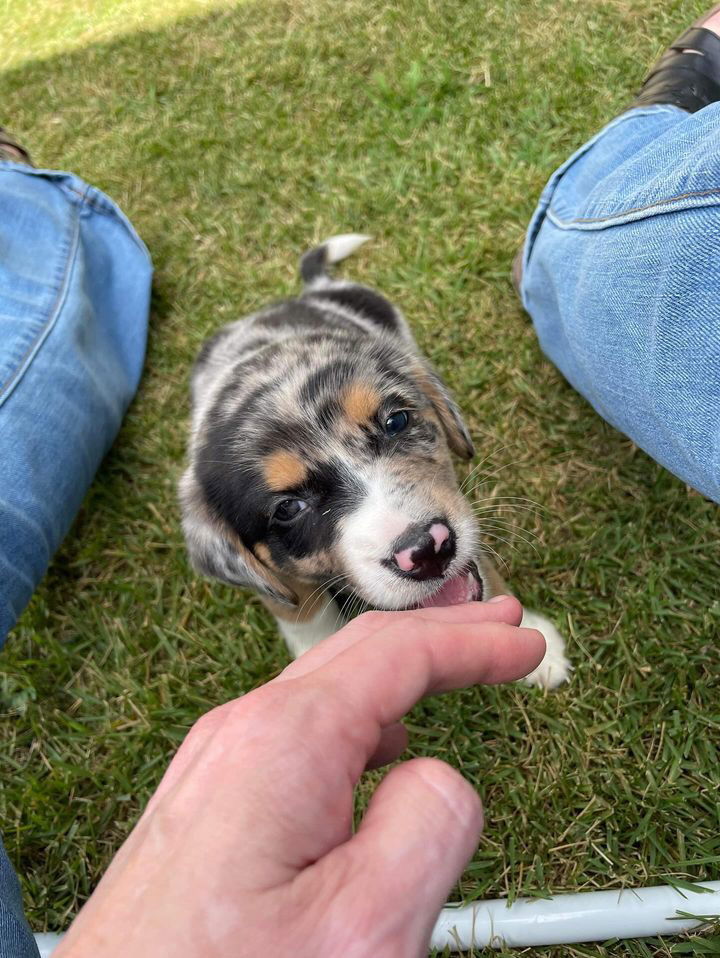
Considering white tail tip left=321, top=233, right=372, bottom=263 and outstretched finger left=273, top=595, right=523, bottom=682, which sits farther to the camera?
white tail tip left=321, top=233, right=372, bottom=263

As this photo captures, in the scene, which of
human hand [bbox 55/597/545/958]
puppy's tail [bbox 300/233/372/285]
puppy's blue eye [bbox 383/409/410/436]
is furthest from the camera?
puppy's tail [bbox 300/233/372/285]

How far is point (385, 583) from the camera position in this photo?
1.87 metres

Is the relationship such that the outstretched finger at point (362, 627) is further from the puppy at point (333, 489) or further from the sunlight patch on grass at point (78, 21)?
the sunlight patch on grass at point (78, 21)

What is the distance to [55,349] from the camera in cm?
296

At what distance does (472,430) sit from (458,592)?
1.19 m

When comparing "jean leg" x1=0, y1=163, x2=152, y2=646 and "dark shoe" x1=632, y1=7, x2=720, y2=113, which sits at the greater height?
"dark shoe" x1=632, y1=7, x2=720, y2=113

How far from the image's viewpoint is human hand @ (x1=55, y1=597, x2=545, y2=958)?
81 centimetres

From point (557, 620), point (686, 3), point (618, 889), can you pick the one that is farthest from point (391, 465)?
point (686, 3)

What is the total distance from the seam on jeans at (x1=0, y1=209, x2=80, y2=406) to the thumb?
252cm

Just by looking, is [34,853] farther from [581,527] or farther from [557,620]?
[581,527]

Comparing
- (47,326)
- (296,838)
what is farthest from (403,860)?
(47,326)

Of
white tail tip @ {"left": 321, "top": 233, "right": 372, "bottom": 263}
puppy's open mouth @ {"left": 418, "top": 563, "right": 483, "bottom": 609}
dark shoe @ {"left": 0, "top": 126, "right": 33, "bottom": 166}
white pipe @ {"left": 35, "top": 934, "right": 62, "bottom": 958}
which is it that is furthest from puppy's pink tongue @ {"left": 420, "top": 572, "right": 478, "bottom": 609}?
dark shoe @ {"left": 0, "top": 126, "right": 33, "bottom": 166}

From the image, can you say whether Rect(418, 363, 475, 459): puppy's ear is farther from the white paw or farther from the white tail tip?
the white tail tip

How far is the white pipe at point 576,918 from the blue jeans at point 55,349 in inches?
76.1
